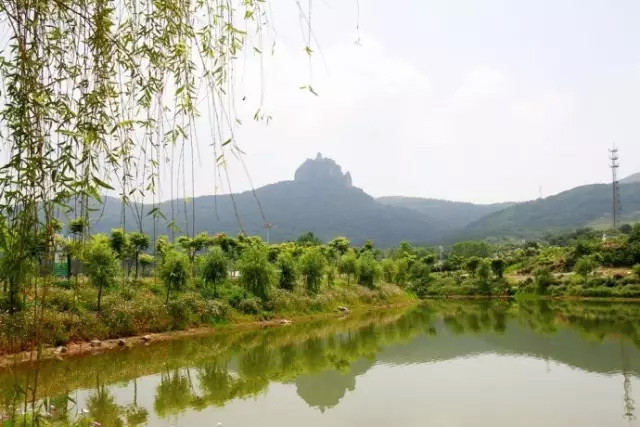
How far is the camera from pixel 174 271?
1892cm

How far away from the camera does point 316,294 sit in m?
25.6

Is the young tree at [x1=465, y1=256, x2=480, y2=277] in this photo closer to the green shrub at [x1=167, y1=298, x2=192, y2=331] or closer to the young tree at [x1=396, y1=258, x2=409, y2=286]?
the young tree at [x1=396, y1=258, x2=409, y2=286]

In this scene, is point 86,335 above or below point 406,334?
above

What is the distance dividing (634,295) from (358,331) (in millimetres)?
21064

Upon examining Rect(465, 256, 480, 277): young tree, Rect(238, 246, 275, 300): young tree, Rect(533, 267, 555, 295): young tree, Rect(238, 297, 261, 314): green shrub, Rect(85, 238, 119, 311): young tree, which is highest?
Rect(85, 238, 119, 311): young tree

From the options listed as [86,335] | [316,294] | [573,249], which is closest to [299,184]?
[573,249]

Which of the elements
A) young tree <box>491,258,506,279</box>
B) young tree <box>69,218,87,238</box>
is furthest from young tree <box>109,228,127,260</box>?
young tree <box>491,258,506,279</box>

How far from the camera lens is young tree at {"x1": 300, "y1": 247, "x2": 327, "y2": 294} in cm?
2522

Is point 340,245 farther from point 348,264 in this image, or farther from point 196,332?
point 196,332

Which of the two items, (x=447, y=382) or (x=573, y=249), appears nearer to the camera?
(x=447, y=382)

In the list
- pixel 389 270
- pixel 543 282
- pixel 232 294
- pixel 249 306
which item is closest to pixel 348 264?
pixel 389 270

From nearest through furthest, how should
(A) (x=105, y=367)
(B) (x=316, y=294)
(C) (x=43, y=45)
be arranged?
(C) (x=43, y=45)
(A) (x=105, y=367)
(B) (x=316, y=294)

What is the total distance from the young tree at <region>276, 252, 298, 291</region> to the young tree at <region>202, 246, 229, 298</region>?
4029 mm

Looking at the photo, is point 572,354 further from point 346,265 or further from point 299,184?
point 299,184
